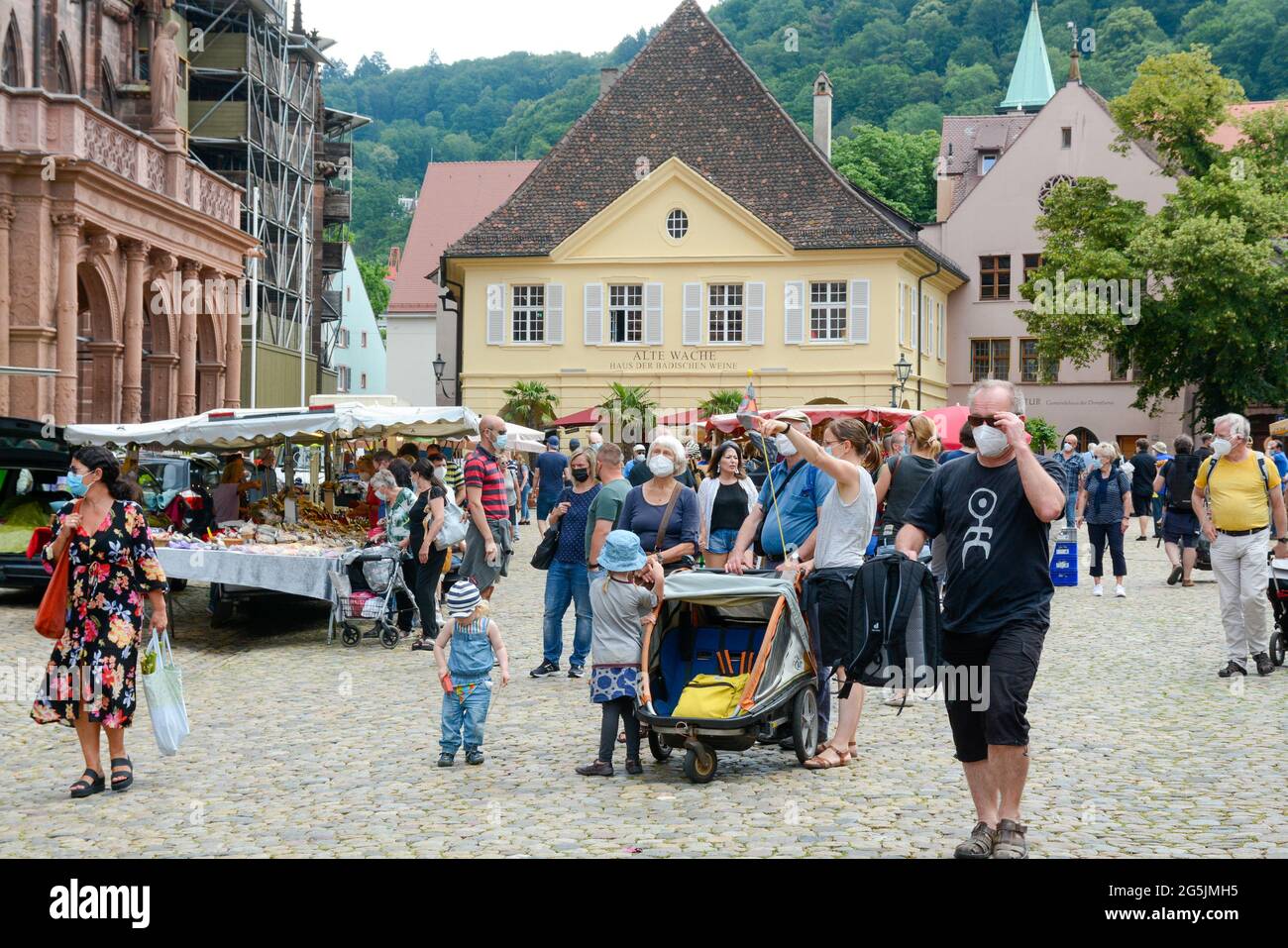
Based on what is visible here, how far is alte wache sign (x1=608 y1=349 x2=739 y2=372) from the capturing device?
48.0 m

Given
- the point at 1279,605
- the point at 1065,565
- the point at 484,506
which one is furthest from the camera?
the point at 1065,565

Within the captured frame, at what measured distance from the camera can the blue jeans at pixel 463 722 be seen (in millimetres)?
9312

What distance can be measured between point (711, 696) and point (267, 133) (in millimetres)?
46845

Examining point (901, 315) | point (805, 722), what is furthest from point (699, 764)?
point (901, 315)

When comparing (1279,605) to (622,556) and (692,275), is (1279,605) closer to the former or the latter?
(622,556)

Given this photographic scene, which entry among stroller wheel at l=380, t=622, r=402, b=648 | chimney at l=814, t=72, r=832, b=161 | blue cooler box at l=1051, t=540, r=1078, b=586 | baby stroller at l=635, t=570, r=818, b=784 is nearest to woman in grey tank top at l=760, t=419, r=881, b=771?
baby stroller at l=635, t=570, r=818, b=784

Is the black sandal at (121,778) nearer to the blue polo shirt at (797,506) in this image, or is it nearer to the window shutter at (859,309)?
the blue polo shirt at (797,506)

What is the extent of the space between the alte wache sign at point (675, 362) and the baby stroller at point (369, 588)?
3277cm

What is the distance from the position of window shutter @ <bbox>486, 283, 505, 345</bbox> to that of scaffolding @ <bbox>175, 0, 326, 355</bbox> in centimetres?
689

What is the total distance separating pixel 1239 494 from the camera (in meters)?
12.6
